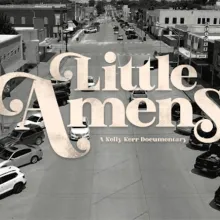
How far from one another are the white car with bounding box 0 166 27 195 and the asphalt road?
1.27 feet

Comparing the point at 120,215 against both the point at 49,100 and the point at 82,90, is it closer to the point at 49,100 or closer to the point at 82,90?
the point at 49,100

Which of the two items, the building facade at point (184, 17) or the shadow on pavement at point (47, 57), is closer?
the shadow on pavement at point (47, 57)

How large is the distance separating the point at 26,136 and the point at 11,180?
7.15m

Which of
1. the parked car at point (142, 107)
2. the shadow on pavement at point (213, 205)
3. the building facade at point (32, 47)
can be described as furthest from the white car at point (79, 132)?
the building facade at point (32, 47)

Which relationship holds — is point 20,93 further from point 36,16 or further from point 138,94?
point 36,16

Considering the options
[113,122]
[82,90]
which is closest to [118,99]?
[82,90]

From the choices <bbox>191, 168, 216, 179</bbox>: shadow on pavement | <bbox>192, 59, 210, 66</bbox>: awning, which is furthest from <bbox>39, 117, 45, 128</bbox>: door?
<bbox>192, 59, 210, 66</bbox>: awning

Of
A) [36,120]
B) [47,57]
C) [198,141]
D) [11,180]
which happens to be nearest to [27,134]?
[36,120]

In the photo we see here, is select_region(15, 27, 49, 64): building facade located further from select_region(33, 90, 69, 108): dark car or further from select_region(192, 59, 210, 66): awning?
select_region(192, 59, 210, 66): awning

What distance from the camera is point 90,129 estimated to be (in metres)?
30.3

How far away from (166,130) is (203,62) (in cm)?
2019

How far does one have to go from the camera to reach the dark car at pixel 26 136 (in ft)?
84.7

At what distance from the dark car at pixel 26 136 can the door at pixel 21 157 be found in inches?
96.1

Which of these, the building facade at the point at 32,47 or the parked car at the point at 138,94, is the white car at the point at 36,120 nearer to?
the parked car at the point at 138,94
